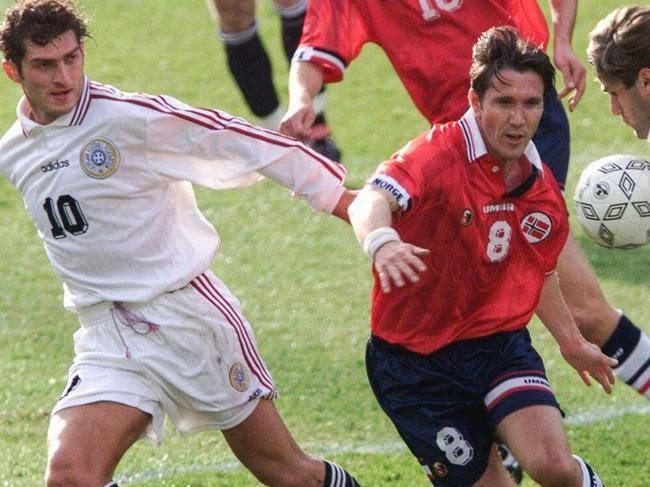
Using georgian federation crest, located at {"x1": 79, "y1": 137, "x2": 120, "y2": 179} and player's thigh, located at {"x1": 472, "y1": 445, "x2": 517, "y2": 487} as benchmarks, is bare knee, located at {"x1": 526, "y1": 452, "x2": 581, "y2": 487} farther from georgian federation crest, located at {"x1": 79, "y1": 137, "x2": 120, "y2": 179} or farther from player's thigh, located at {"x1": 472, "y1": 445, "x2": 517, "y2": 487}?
georgian federation crest, located at {"x1": 79, "y1": 137, "x2": 120, "y2": 179}

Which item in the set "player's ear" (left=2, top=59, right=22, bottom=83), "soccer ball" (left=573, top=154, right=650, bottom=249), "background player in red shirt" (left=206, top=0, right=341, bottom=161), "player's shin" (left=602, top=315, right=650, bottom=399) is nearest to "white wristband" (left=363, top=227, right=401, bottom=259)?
"player's ear" (left=2, top=59, right=22, bottom=83)

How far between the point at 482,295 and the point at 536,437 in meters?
0.54

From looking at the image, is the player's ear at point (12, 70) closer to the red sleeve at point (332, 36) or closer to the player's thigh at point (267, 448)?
the red sleeve at point (332, 36)

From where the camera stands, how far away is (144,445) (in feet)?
20.5

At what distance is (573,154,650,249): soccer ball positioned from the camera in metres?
5.49

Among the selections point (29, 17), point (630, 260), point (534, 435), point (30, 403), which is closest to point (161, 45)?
point (630, 260)

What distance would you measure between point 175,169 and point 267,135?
0.33 m

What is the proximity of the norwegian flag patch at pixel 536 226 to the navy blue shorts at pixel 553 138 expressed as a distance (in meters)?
0.90

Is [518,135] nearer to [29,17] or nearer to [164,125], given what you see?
[164,125]

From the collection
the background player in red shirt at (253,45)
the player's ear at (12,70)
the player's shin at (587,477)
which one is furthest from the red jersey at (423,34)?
the background player in red shirt at (253,45)

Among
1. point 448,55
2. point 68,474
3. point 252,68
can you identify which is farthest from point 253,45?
point 68,474

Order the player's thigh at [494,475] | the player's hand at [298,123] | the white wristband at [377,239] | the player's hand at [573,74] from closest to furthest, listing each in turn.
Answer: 1. the white wristband at [377,239]
2. the player's thigh at [494,475]
3. the player's hand at [298,123]
4. the player's hand at [573,74]

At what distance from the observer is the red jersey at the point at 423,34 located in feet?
18.7

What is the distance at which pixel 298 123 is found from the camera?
5129 millimetres
